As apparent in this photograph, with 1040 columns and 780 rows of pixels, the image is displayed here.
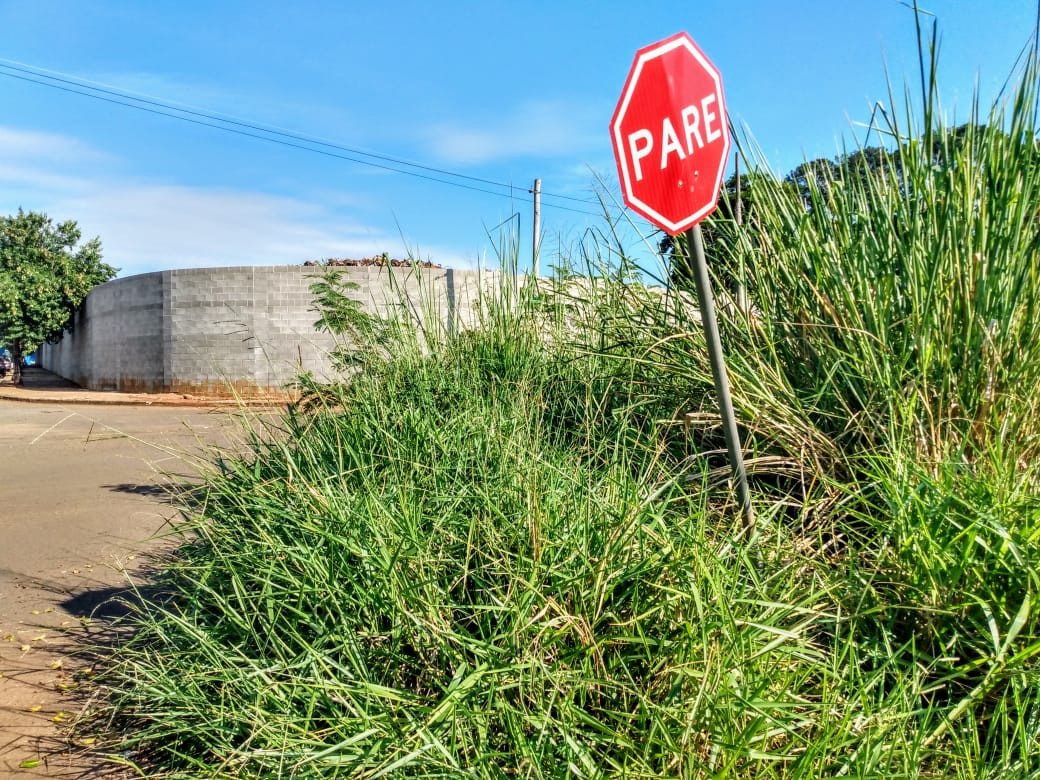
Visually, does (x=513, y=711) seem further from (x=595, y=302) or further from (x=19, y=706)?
(x=595, y=302)

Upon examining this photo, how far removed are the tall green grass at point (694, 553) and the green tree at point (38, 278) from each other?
108 feet

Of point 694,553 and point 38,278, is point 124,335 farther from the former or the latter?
point 694,553

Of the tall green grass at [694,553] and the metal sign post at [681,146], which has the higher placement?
the metal sign post at [681,146]

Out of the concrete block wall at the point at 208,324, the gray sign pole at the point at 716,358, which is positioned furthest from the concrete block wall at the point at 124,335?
the gray sign pole at the point at 716,358

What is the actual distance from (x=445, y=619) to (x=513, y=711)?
50cm

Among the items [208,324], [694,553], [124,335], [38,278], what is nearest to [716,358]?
[694,553]

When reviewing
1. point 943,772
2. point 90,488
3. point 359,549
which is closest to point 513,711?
point 359,549

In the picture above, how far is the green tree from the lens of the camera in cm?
3072

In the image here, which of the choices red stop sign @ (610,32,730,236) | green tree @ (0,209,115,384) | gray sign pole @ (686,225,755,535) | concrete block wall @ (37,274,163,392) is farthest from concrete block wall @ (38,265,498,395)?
gray sign pole @ (686,225,755,535)

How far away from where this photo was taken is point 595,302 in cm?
459

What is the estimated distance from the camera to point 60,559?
5242mm

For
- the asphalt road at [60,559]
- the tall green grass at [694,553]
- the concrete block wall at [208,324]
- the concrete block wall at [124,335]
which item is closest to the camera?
the tall green grass at [694,553]

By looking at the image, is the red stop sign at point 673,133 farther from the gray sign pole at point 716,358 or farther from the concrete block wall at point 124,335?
the concrete block wall at point 124,335

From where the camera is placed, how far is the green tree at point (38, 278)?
101 ft
